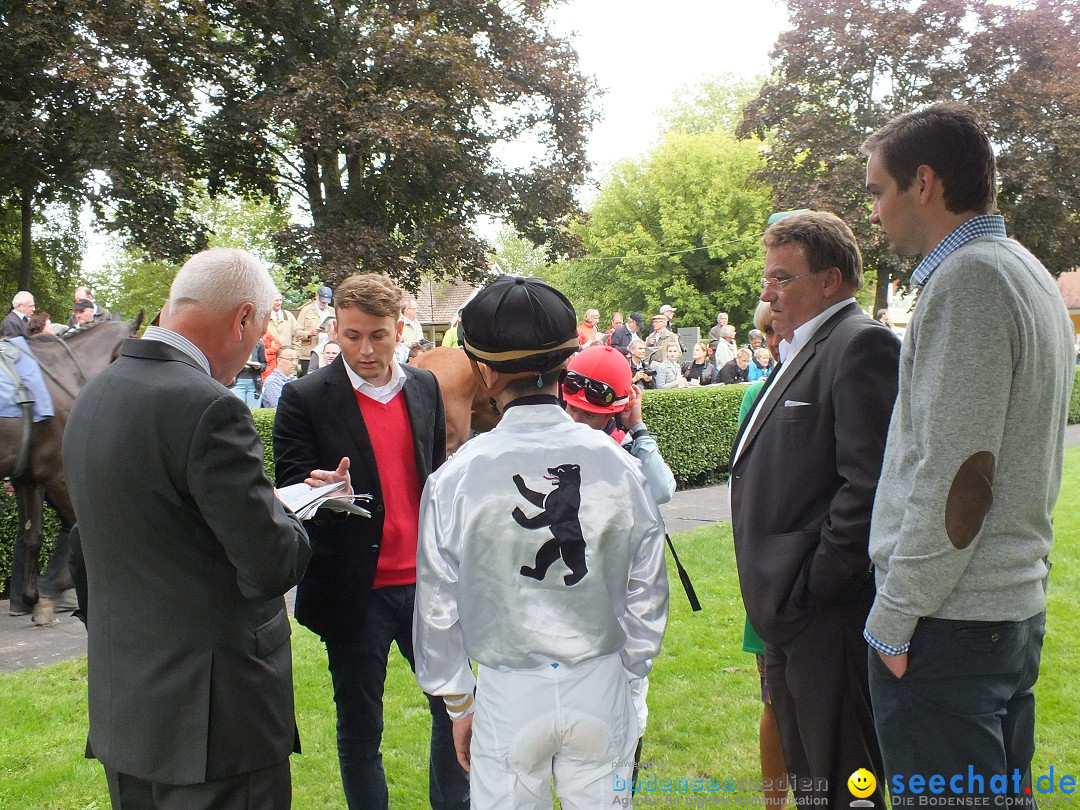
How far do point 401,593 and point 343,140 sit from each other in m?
14.8

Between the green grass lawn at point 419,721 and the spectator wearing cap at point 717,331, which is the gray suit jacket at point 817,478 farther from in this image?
the spectator wearing cap at point 717,331

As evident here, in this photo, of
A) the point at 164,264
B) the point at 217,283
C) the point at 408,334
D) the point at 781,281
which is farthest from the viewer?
the point at 164,264

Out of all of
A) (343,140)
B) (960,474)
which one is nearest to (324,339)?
(343,140)

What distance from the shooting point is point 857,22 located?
2466 cm

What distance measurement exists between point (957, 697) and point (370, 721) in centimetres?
193

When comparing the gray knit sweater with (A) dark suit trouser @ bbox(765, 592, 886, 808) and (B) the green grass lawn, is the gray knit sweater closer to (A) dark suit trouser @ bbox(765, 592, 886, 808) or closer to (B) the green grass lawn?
(A) dark suit trouser @ bbox(765, 592, 886, 808)

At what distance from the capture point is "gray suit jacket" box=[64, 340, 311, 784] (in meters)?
2.07

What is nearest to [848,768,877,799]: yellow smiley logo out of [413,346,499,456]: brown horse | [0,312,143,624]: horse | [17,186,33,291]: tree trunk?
[413,346,499,456]: brown horse

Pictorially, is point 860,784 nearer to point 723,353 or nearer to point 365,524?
point 365,524

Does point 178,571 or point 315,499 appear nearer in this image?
point 178,571

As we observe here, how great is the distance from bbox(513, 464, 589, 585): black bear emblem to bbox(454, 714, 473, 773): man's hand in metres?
0.43

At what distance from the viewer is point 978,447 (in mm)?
1917

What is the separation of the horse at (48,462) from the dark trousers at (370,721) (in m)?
3.72

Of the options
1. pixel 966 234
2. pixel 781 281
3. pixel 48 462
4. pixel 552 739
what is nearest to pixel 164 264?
pixel 48 462
